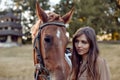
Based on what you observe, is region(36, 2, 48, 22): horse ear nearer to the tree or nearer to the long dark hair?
the long dark hair

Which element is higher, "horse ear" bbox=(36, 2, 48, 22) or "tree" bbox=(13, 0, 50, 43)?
"horse ear" bbox=(36, 2, 48, 22)

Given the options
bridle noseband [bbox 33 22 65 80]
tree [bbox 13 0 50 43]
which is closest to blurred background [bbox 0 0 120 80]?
tree [bbox 13 0 50 43]

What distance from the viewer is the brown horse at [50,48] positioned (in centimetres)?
263

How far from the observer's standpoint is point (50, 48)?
2.70 m

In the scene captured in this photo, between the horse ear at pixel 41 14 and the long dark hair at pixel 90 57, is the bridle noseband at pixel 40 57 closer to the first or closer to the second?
the horse ear at pixel 41 14

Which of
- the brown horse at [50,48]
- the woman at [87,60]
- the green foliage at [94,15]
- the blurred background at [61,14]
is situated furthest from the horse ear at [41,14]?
the green foliage at [94,15]

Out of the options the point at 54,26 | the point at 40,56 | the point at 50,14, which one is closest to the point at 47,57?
the point at 40,56

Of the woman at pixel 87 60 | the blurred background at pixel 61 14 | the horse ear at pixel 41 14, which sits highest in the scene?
the horse ear at pixel 41 14

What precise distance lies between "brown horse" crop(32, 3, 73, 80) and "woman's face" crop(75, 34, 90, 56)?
0.13m

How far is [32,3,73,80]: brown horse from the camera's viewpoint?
104 inches

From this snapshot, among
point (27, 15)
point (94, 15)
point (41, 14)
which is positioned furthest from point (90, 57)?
point (27, 15)

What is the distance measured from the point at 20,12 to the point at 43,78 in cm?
3278

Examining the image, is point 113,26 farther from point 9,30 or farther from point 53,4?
point 9,30

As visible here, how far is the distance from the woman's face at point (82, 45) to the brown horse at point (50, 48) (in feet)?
0.43
